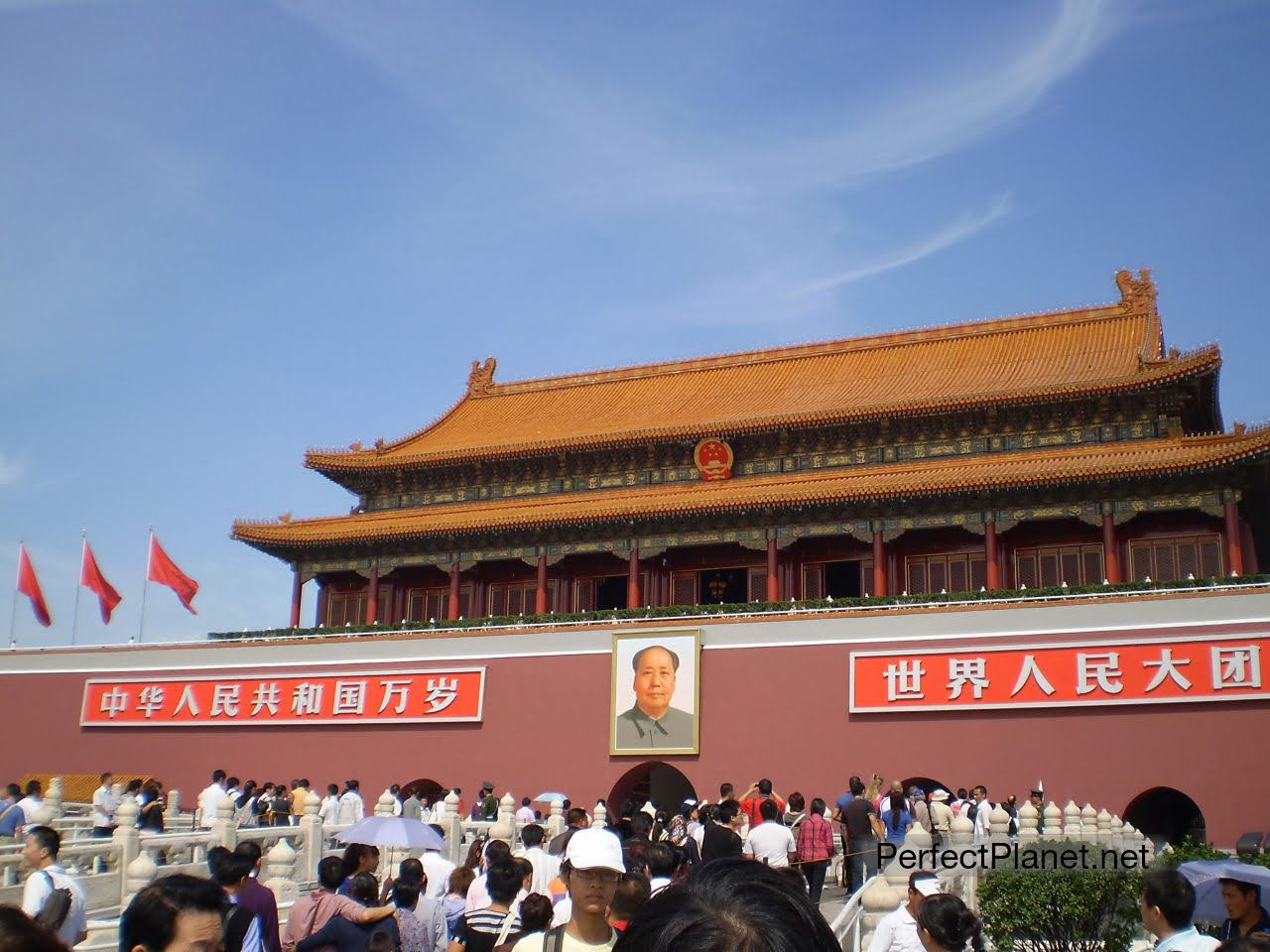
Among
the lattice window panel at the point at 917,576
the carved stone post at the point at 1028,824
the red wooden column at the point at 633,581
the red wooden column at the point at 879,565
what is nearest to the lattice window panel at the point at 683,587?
the red wooden column at the point at 633,581

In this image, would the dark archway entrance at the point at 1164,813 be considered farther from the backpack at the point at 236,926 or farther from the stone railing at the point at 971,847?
the backpack at the point at 236,926

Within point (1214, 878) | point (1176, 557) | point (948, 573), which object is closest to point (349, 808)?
point (948, 573)

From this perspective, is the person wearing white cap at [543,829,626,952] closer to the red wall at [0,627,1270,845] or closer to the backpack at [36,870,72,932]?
the backpack at [36,870,72,932]

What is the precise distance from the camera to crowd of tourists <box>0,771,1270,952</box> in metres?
1.83

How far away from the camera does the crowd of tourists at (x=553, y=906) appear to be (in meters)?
1.83

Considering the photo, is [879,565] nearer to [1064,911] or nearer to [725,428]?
[725,428]

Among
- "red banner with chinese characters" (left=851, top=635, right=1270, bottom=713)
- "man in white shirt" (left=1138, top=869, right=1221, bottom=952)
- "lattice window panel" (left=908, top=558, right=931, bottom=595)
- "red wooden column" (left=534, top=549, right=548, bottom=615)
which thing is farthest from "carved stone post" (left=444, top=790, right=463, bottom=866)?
"lattice window panel" (left=908, top=558, right=931, bottom=595)

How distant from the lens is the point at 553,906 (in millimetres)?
6301

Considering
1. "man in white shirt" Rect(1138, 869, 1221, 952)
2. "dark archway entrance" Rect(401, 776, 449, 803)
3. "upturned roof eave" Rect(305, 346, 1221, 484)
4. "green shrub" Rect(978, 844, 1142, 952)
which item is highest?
"upturned roof eave" Rect(305, 346, 1221, 484)

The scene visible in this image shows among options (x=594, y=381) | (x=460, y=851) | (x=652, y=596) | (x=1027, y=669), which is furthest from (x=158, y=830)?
(x=594, y=381)

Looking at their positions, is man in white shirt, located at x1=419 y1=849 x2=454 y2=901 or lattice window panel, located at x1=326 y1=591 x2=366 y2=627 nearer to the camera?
man in white shirt, located at x1=419 y1=849 x2=454 y2=901

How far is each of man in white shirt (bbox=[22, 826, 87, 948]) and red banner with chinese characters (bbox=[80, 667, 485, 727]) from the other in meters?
17.1

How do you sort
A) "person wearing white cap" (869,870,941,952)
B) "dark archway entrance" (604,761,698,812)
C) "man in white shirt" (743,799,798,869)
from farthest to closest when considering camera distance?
"dark archway entrance" (604,761,698,812) < "man in white shirt" (743,799,798,869) < "person wearing white cap" (869,870,941,952)

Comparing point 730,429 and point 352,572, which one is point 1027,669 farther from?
point 352,572
